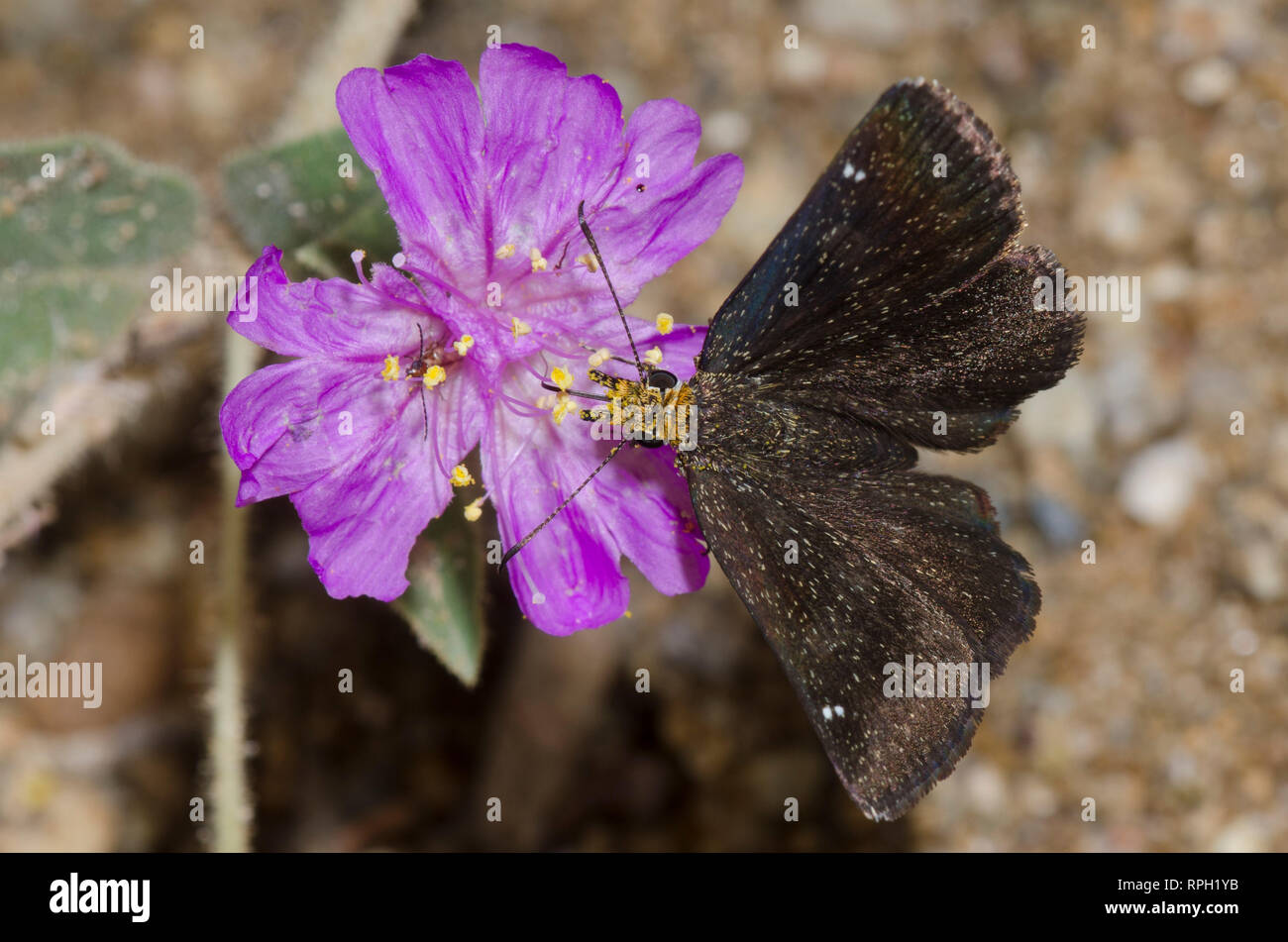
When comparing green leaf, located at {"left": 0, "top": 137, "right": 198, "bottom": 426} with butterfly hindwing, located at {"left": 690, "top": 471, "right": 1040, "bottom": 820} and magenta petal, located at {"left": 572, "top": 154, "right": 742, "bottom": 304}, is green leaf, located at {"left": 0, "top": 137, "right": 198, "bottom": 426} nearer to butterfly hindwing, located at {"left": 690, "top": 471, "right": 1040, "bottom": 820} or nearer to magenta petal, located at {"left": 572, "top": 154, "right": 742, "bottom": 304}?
magenta petal, located at {"left": 572, "top": 154, "right": 742, "bottom": 304}

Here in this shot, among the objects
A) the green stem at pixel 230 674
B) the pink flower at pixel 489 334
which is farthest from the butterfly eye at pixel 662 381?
the green stem at pixel 230 674

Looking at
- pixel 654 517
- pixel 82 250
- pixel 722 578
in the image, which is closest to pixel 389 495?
pixel 654 517

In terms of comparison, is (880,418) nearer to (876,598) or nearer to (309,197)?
(876,598)

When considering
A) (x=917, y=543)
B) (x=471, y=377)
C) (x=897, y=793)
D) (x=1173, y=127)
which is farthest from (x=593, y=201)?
(x=1173, y=127)

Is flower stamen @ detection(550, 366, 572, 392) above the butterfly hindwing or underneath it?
above

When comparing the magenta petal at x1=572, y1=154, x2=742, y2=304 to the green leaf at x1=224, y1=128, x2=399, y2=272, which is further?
the green leaf at x1=224, y1=128, x2=399, y2=272

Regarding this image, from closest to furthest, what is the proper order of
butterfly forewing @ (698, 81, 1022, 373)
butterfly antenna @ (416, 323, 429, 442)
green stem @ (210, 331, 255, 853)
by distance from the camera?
1. butterfly forewing @ (698, 81, 1022, 373)
2. butterfly antenna @ (416, 323, 429, 442)
3. green stem @ (210, 331, 255, 853)

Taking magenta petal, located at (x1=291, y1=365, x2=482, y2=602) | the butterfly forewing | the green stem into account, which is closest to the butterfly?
the butterfly forewing

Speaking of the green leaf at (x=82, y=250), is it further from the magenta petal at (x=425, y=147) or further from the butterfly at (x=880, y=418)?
the butterfly at (x=880, y=418)
